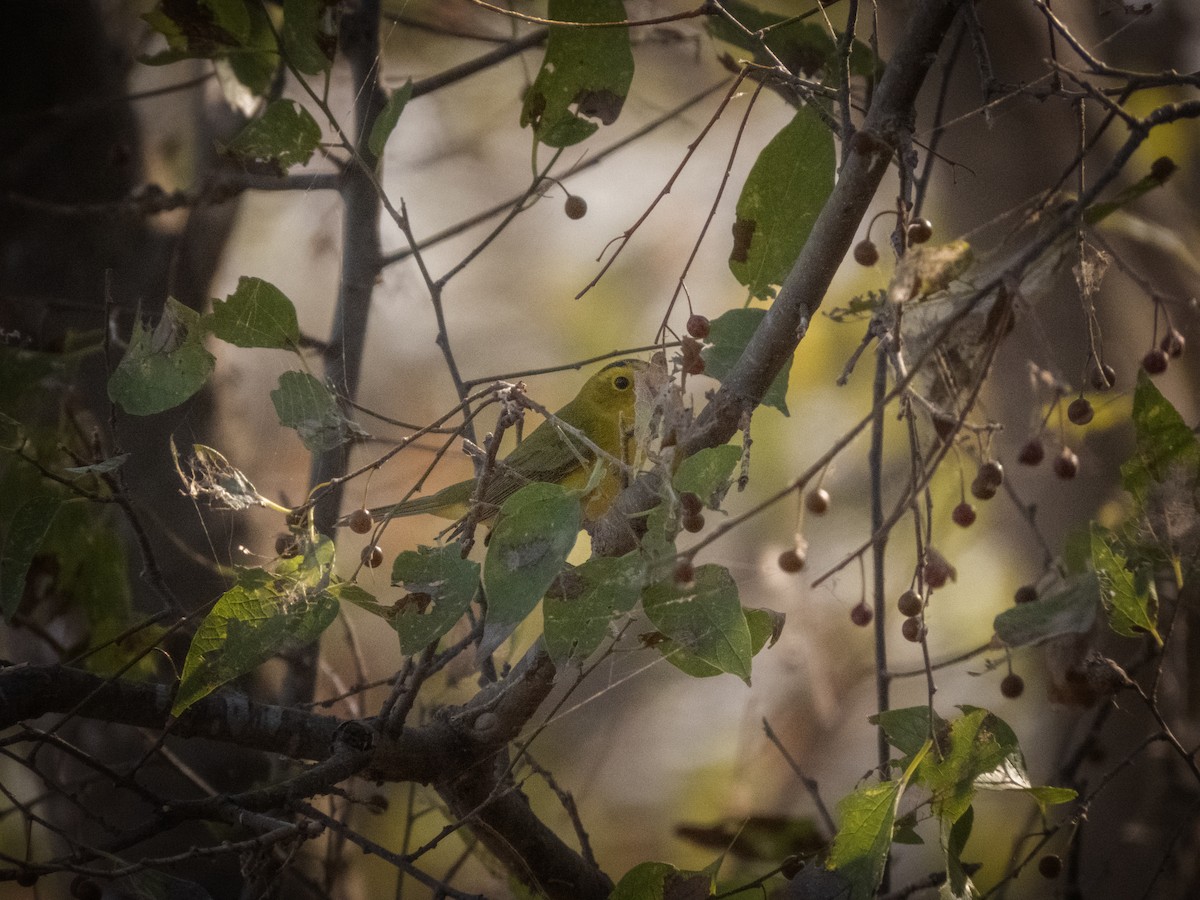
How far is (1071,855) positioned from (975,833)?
1.02 ft

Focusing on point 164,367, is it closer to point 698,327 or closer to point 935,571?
point 698,327

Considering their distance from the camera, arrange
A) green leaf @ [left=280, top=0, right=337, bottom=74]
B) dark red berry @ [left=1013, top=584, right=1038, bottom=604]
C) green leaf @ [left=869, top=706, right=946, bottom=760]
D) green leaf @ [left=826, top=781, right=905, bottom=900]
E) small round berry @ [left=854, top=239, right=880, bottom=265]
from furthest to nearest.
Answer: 1. dark red berry @ [left=1013, top=584, right=1038, bottom=604]
2. green leaf @ [left=280, top=0, right=337, bottom=74]
3. small round berry @ [left=854, top=239, right=880, bottom=265]
4. green leaf @ [left=869, top=706, right=946, bottom=760]
5. green leaf @ [left=826, top=781, right=905, bottom=900]

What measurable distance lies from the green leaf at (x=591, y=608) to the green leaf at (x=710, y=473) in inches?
2.4

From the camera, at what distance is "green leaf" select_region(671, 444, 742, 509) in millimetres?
604

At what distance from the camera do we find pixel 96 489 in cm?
99

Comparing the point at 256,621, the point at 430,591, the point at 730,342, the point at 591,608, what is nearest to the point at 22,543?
the point at 256,621

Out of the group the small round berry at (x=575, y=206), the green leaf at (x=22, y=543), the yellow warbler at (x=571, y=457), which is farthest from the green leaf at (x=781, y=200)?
the green leaf at (x=22, y=543)

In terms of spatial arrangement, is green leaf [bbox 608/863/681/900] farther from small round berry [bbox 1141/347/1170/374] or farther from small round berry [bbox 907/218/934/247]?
small round berry [bbox 1141/347/1170/374]

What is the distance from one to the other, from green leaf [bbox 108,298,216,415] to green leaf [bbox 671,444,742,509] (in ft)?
1.59

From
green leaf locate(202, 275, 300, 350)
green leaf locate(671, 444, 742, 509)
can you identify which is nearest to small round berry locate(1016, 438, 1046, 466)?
green leaf locate(671, 444, 742, 509)

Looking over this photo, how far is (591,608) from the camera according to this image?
0.60m

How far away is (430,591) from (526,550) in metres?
0.11

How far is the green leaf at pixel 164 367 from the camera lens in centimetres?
82

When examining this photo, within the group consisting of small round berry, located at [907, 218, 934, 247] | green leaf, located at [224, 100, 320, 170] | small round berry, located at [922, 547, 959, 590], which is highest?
green leaf, located at [224, 100, 320, 170]
